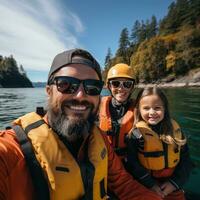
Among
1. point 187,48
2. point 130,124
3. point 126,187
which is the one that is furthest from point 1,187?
point 187,48

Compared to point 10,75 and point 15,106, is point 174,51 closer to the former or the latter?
point 15,106

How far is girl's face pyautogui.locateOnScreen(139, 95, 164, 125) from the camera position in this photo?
11.5ft

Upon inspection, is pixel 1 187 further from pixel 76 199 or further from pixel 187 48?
pixel 187 48

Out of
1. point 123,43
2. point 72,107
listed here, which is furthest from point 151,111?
point 123,43

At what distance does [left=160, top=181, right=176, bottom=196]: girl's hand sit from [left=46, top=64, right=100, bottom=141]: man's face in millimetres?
1786

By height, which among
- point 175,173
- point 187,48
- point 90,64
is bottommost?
point 175,173

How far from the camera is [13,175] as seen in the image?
64.6 inches

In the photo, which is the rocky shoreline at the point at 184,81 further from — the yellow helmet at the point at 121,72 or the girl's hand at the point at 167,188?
the girl's hand at the point at 167,188

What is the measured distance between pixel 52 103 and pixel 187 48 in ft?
172

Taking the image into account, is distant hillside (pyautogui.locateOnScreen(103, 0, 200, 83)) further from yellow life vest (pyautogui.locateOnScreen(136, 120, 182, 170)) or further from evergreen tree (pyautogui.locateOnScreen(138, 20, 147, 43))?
yellow life vest (pyautogui.locateOnScreen(136, 120, 182, 170))

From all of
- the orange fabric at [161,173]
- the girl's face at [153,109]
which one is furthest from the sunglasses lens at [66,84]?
the orange fabric at [161,173]

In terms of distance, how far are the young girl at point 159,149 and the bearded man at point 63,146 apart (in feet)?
2.74

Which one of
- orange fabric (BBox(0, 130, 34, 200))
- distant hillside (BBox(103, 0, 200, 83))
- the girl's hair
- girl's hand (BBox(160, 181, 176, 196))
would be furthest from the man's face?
distant hillside (BBox(103, 0, 200, 83))

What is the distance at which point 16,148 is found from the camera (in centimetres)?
175
